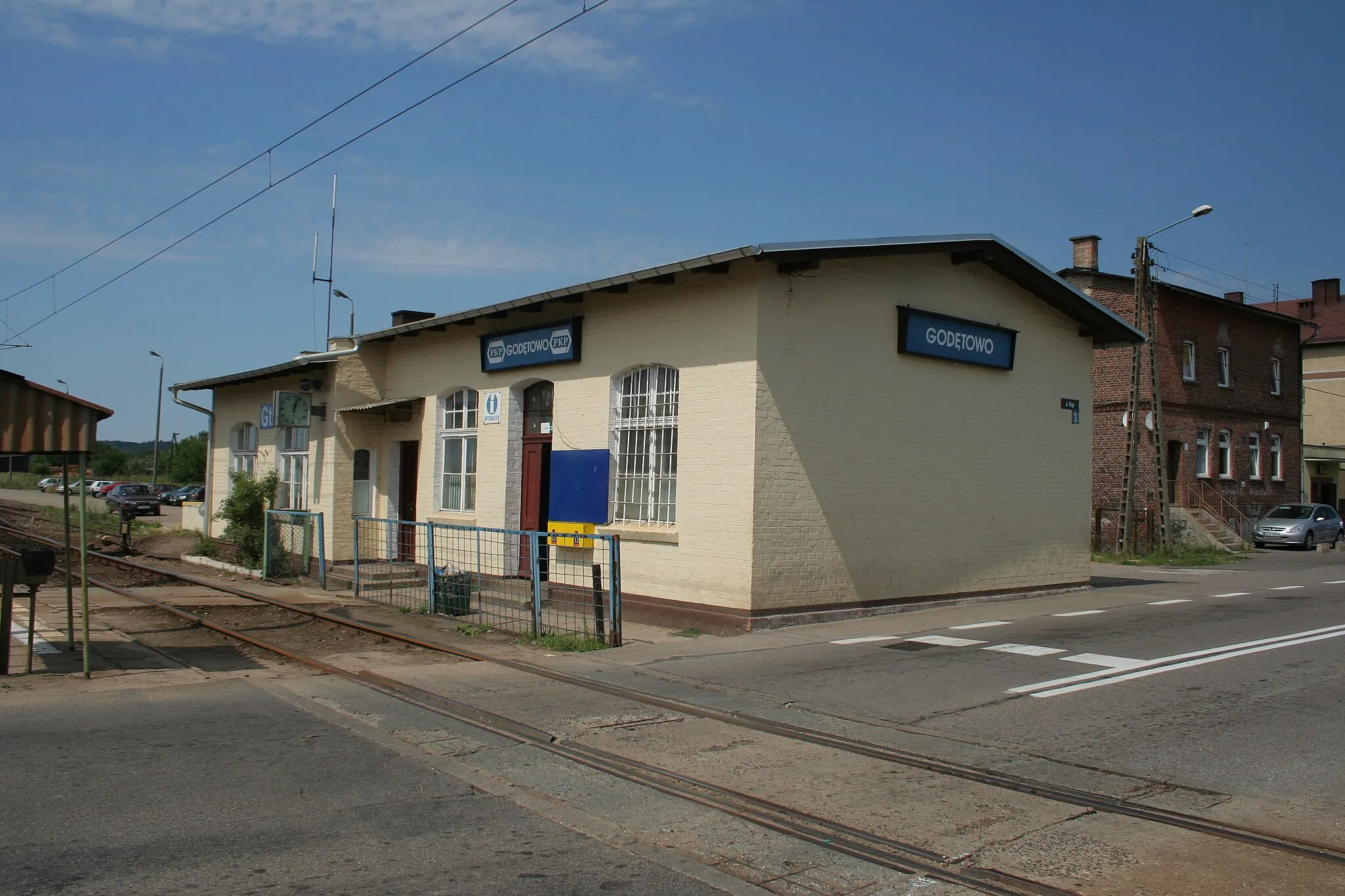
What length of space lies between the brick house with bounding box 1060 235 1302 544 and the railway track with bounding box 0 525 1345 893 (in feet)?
78.7

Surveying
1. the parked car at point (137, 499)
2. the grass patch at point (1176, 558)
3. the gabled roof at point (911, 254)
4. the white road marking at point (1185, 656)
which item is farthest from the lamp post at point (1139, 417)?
the parked car at point (137, 499)

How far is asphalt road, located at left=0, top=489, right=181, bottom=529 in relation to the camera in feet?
149

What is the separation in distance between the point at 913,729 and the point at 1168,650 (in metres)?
4.62

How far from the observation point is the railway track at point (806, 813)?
4887 millimetres

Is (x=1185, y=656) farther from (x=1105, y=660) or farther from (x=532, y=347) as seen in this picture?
(x=532, y=347)

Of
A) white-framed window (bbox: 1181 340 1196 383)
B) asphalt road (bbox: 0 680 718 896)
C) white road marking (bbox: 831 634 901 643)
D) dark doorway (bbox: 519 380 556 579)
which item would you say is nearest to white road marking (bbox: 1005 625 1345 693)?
white road marking (bbox: 831 634 901 643)

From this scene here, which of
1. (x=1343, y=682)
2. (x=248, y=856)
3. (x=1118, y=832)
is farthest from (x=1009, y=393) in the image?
(x=248, y=856)

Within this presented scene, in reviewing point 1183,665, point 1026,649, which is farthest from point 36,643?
point 1183,665

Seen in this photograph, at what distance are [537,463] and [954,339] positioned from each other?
21.3ft

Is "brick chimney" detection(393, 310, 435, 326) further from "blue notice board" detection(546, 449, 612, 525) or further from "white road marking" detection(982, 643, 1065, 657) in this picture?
"white road marking" detection(982, 643, 1065, 657)

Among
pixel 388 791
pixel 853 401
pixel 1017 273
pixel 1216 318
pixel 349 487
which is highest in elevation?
pixel 1216 318

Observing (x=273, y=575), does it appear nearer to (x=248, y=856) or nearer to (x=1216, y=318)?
(x=248, y=856)

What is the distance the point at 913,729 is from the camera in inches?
297

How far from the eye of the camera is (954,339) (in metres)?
15.0
